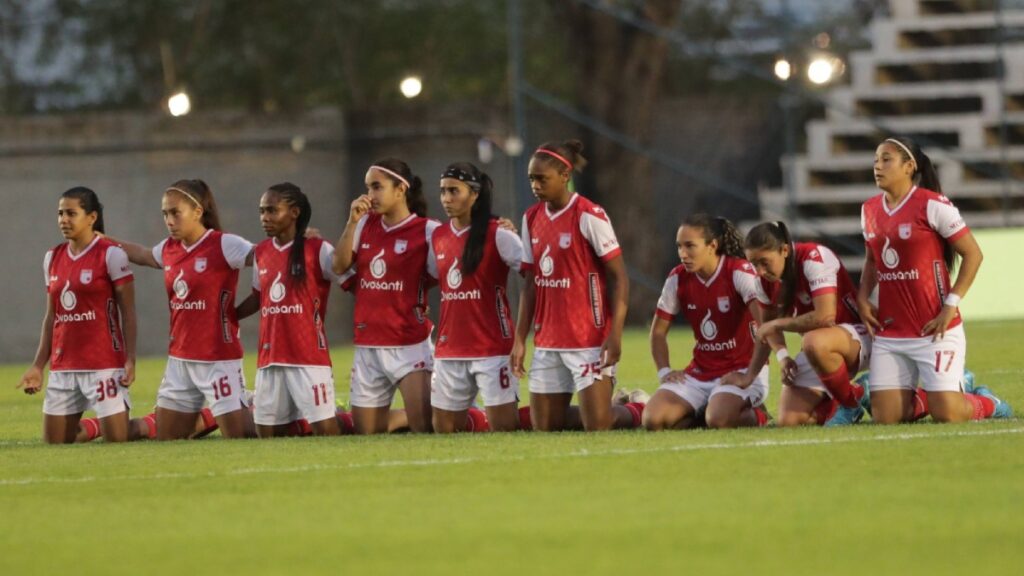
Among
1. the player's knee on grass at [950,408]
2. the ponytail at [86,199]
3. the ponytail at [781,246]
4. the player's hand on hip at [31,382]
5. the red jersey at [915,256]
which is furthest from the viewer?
the ponytail at [86,199]

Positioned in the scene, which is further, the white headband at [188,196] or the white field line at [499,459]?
the white headband at [188,196]

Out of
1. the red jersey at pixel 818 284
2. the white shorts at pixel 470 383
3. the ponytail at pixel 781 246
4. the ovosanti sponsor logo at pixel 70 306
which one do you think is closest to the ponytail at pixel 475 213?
the white shorts at pixel 470 383

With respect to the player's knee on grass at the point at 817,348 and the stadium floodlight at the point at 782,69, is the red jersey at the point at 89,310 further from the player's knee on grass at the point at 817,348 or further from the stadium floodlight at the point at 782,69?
the stadium floodlight at the point at 782,69

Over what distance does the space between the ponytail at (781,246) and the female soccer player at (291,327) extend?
2499 mm

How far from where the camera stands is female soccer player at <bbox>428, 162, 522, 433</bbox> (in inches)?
409

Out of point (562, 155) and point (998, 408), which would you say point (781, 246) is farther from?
point (998, 408)

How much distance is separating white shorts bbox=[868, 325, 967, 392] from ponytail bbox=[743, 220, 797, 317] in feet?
1.74

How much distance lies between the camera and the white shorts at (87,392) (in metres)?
10.8

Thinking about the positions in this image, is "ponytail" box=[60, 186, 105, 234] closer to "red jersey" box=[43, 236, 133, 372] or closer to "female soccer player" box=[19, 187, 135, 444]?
"female soccer player" box=[19, 187, 135, 444]

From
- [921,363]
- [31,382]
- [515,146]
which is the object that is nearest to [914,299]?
[921,363]

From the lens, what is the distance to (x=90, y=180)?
23.4m

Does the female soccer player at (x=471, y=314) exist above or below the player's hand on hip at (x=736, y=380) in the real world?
above

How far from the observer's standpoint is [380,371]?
419 inches

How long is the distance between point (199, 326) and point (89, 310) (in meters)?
0.65
